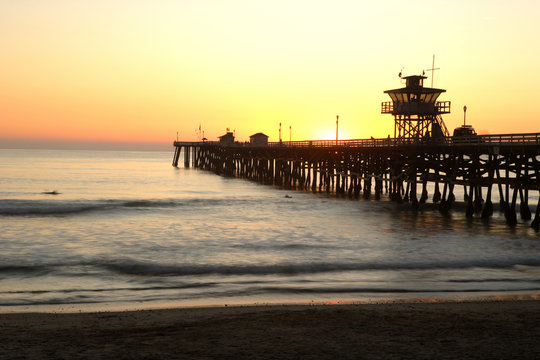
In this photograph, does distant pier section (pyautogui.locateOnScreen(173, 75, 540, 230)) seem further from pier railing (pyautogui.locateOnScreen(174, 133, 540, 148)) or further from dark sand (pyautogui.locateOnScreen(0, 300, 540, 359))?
dark sand (pyautogui.locateOnScreen(0, 300, 540, 359))

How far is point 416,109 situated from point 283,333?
40.7 m

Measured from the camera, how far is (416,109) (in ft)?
154

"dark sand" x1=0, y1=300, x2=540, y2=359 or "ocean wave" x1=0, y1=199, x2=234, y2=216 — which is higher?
"dark sand" x1=0, y1=300, x2=540, y2=359

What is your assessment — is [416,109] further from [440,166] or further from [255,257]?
[255,257]

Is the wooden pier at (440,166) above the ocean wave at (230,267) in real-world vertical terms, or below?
above

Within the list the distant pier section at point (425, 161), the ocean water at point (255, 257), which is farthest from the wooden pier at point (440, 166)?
the ocean water at point (255, 257)

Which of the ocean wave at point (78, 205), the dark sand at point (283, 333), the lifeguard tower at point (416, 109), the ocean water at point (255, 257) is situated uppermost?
the lifeguard tower at point (416, 109)

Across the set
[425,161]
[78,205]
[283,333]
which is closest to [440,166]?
[425,161]

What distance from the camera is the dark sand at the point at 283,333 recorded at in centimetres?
798

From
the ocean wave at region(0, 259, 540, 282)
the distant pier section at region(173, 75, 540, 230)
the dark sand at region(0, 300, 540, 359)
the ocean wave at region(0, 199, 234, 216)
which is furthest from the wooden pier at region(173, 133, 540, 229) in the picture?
the dark sand at region(0, 300, 540, 359)

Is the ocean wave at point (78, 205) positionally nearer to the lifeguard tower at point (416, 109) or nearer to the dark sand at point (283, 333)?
the lifeguard tower at point (416, 109)

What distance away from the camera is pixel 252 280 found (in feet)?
48.0

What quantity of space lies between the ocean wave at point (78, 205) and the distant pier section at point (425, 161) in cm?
1134

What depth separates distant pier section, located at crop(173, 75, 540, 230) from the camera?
26.2m
